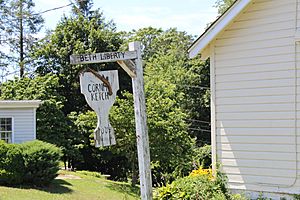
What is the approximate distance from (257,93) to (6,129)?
12.8 meters

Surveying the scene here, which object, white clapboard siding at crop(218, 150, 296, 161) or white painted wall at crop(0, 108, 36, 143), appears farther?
white painted wall at crop(0, 108, 36, 143)

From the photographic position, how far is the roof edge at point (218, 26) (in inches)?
283

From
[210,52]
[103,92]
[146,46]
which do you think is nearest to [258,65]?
[210,52]

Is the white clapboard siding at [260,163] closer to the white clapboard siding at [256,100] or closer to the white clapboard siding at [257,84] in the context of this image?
the white clapboard siding at [256,100]

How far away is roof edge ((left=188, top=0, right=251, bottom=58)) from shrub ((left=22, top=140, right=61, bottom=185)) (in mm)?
8860

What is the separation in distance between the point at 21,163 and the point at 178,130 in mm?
7981

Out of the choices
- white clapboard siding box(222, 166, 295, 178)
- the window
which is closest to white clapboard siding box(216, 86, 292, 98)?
white clapboard siding box(222, 166, 295, 178)

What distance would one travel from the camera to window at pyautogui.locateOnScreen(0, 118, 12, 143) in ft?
56.9

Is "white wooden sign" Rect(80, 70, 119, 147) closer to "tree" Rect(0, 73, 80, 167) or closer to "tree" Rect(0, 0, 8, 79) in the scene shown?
"tree" Rect(0, 73, 80, 167)

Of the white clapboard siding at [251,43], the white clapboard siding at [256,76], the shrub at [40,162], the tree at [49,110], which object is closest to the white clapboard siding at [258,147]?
the white clapboard siding at [256,76]

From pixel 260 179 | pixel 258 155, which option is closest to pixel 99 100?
pixel 258 155

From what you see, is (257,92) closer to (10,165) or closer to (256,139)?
(256,139)

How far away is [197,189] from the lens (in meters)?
7.06

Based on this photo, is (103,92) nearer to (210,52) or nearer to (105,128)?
(105,128)
